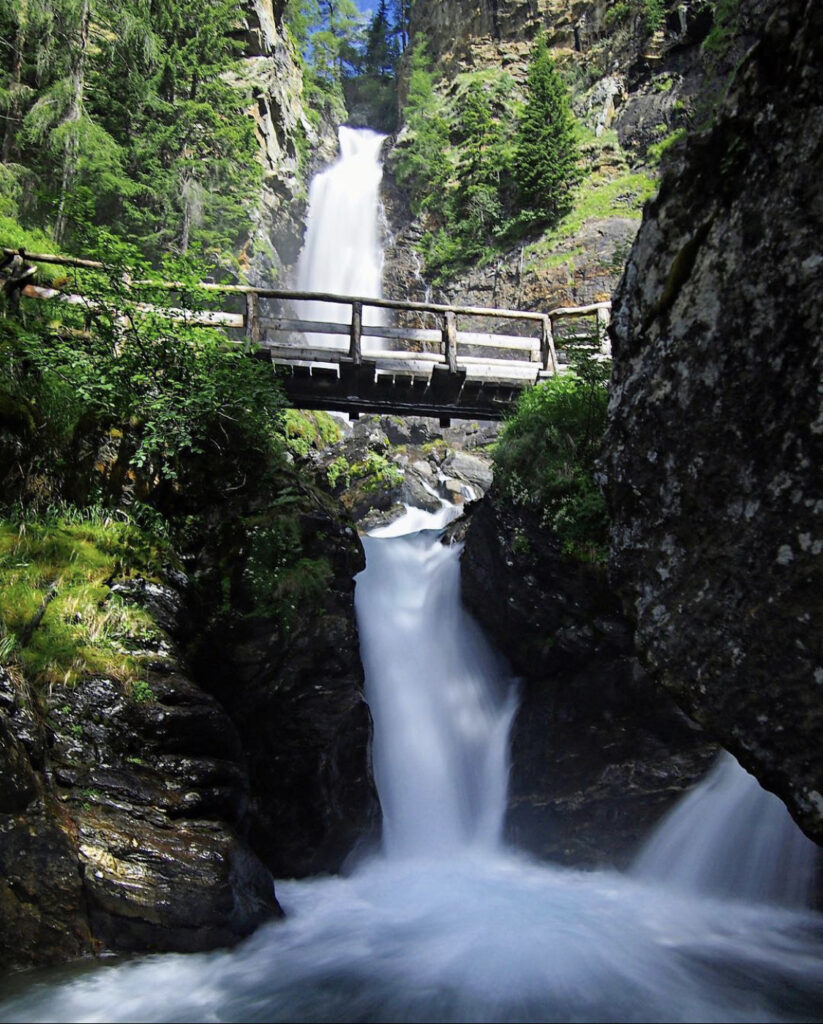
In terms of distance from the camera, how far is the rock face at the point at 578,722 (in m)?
7.81

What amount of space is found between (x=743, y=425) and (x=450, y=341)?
7226 millimetres

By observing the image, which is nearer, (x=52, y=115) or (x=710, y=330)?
(x=710, y=330)

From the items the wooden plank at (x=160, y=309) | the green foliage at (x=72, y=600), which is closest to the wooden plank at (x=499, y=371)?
the wooden plank at (x=160, y=309)

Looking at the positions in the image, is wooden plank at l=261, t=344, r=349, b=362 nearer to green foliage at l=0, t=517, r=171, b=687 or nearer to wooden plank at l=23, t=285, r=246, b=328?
wooden plank at l=23, t=285, r=246, b=328

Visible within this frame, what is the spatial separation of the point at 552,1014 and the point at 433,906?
265cm

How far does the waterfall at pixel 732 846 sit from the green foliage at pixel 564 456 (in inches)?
114

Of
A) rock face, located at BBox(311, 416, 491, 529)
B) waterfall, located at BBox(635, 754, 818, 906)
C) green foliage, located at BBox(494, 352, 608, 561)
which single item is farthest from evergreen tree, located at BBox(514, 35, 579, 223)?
waterfall, located at BBox(635, 754, 818, 906)

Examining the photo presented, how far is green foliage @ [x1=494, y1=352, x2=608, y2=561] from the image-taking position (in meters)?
8.06

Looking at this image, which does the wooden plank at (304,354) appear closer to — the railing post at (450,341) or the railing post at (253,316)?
the railing post at (253,316)

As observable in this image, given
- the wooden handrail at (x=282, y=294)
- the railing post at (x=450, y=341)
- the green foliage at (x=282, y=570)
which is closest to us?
the green foliage at (x=282, y=570)

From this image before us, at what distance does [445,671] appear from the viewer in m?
10.5

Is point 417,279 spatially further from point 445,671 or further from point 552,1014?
point 552,1014

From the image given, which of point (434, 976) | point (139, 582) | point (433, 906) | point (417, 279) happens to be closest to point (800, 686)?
point (434, 976)

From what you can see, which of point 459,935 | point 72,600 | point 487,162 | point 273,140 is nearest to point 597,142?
point 487,162
